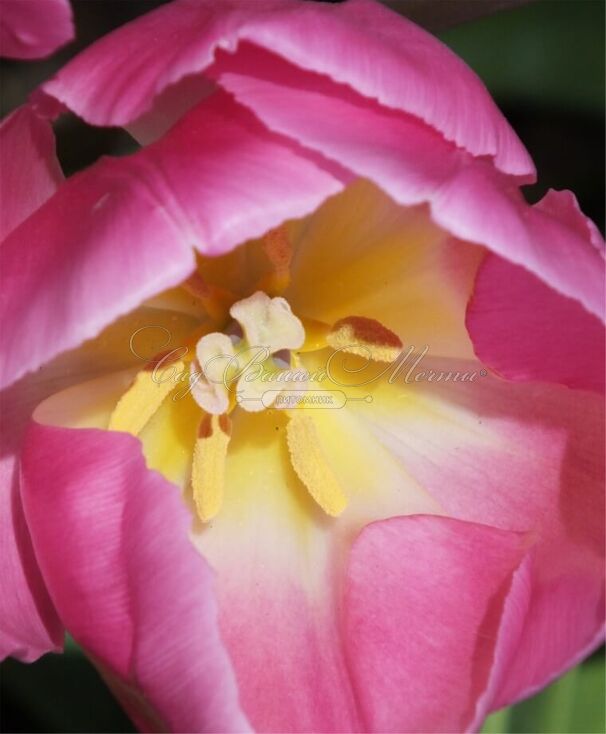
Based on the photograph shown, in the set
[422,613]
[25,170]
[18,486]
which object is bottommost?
[422,613]

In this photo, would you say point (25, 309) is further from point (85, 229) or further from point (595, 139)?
point (595, 139)

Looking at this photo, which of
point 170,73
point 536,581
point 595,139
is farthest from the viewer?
point 595,139

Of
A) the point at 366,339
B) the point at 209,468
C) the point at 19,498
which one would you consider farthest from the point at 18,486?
the point at 366,339

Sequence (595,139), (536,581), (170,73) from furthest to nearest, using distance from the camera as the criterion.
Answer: (595,139) → (536,581) → (170,73)

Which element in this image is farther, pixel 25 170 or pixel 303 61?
pixel 25 170

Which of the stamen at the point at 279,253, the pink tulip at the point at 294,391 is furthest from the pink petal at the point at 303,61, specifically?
the stamen at the point at 279,253

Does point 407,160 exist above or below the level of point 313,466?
above

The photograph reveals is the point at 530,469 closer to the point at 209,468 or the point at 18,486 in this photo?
the point at 209,468

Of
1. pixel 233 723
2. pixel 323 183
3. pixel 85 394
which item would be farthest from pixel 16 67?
pixel 233 723
